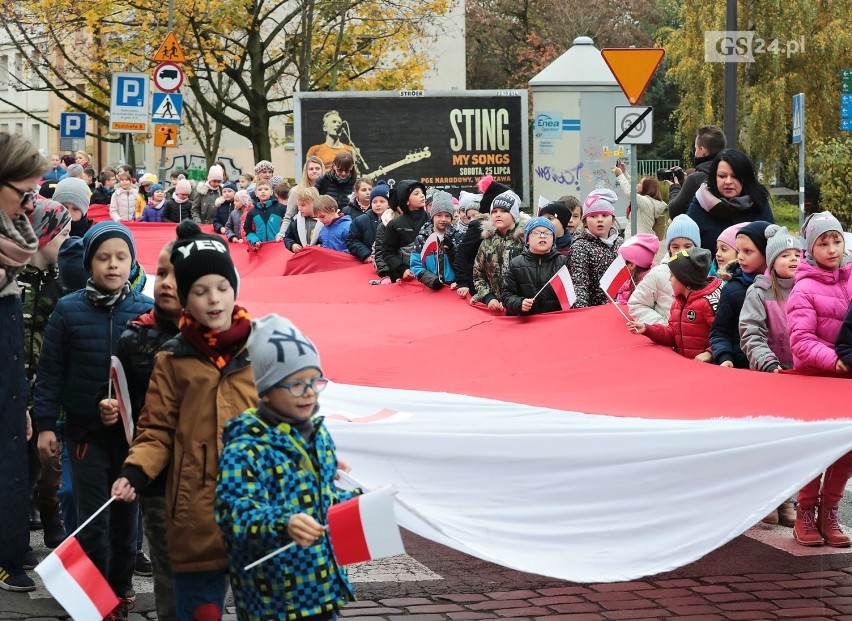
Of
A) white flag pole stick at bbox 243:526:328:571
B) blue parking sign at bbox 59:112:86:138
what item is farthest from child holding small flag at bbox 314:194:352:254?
blue parking sign at bbox 59:112:86:138

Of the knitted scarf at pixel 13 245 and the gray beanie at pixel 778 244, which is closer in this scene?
the knitted scarf at pixel 13 245

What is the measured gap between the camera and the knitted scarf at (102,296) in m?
6.33

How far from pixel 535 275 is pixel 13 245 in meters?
4.32

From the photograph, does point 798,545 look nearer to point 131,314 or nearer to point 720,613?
point 720,613

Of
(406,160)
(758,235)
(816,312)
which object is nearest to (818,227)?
(816,312)

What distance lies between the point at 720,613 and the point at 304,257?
9.02 metres

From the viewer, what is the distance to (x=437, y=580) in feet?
23.9

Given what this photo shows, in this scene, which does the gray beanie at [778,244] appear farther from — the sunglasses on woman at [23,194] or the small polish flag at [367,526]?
the small polish flag at [367,526]

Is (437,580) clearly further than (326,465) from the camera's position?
Yes

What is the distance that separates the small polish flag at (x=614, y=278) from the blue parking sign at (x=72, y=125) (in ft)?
86.6

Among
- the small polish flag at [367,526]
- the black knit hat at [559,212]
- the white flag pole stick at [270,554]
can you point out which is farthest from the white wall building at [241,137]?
the small polish flag at [367,526]

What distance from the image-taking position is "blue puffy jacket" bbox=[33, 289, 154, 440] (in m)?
6.33

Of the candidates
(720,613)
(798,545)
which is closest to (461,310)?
(798,545)

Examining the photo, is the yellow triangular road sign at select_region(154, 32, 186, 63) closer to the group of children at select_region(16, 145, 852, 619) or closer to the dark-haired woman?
the group of children at select_region(16, 145, 852, 619)
